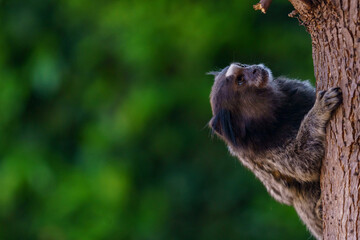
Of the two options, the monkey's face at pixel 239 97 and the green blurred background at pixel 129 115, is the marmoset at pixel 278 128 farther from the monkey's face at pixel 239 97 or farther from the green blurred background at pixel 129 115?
the green blurred background at pixel 129 115

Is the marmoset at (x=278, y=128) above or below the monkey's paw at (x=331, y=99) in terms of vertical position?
below

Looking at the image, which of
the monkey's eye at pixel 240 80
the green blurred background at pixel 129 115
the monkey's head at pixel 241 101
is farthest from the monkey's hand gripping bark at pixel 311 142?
the green blurred background at pixel 129 115

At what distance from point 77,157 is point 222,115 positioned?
12.2 feet

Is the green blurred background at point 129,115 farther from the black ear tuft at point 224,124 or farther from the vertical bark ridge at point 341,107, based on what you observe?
the vertical bark ridge at point 341,107

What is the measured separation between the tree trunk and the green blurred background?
3.95 meters

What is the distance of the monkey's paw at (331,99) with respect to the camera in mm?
3033

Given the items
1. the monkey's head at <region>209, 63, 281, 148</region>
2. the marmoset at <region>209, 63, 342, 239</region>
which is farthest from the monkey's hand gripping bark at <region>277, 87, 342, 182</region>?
the monkey's head at <region>209, 63, 281, 148</region>

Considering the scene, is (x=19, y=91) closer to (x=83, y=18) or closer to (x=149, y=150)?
(x=83, y=18)

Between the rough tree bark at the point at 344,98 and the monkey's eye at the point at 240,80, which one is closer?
the rough tree bark at the point at 344,98

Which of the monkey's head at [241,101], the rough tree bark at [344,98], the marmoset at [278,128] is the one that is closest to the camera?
the rough tree bark at [344,98]

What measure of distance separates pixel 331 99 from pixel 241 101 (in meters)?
1.21

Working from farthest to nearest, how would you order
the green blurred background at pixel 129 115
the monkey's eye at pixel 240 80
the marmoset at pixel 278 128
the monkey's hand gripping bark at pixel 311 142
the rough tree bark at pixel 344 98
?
the green blurred background at pixel 129 115
the monkey's eye at pixel 240 80
the marmoset at pixel 278 128
the monkey's hand gripping bark at pixel 311 142
the rough tree bark at pixel 344 98

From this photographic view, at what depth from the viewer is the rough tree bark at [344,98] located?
9.71 feet

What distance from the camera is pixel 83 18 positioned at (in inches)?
294
